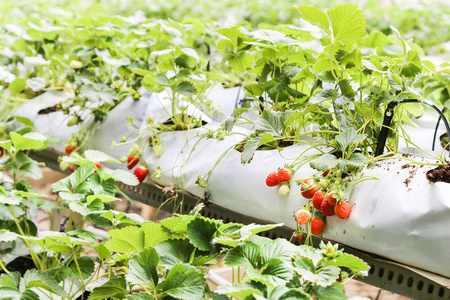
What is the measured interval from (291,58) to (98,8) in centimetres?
130

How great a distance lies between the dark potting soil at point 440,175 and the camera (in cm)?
91

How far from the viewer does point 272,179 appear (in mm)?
1084

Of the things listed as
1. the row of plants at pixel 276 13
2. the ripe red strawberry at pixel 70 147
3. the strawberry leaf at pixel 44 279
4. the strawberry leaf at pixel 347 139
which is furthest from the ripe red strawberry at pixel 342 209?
the row of plants at pixel 276 13

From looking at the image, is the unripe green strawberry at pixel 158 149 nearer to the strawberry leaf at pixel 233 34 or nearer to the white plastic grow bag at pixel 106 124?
the white plastic grow bag at pixel 106 124

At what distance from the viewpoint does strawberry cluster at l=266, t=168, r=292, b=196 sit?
1.07m

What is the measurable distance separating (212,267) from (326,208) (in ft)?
4.21

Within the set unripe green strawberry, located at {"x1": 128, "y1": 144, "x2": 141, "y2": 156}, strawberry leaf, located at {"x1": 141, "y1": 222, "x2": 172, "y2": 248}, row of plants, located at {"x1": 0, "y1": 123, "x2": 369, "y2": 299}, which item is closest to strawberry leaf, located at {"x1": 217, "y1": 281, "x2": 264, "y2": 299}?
row of plants, located at {"x1": 0, "y1": 123, "x2": 369, "y2": 299}

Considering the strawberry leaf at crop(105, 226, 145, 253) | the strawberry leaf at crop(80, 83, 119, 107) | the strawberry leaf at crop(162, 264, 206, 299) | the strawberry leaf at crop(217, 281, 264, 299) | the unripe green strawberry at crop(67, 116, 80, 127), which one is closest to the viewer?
the strawberry leaf at crop(217, 281, 264, 299)

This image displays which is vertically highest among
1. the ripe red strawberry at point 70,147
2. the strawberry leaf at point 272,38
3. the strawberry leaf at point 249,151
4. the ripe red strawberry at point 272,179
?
the strawberry leaf at point 272,38

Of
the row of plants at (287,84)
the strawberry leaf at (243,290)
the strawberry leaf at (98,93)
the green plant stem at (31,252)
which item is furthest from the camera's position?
the strawberry leaf at (98,93)

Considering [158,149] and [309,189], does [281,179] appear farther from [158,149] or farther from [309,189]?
Answer: [158,149]

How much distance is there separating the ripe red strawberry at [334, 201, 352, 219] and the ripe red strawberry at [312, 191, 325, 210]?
1.3 inches

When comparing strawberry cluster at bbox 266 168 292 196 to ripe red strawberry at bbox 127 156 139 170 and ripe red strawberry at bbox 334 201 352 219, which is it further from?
ripe red strawberry at bbox 127 156 139 170

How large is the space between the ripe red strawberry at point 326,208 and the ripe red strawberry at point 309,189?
48 mm
